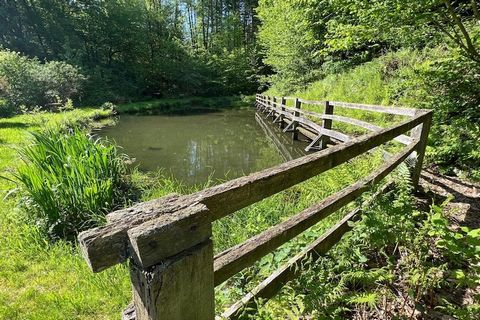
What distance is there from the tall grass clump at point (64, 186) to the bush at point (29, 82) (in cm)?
1413

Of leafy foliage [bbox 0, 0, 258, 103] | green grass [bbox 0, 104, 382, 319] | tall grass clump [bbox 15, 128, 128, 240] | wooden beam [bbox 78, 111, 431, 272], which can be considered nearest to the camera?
wooden beam [bbox 78, 111, 431, 272]

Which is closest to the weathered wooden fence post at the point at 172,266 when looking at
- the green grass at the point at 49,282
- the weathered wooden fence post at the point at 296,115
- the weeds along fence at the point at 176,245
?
the weeds along fence at the point at 176,245

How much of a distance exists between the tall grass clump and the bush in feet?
46.4

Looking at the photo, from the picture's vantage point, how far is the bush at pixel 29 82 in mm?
16281

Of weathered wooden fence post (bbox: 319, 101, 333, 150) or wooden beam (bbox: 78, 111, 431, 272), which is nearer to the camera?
wooden beam (bbox: 78, 111, 431, 272)

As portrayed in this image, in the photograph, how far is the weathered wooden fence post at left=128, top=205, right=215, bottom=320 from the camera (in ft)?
2.81

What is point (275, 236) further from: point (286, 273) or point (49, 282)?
point (49, 282)

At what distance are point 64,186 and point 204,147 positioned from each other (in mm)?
6687

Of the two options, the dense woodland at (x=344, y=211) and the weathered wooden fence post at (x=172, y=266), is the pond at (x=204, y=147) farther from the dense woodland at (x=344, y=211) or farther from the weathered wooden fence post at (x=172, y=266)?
the weathered wooden fence post at (x=172, y=266)

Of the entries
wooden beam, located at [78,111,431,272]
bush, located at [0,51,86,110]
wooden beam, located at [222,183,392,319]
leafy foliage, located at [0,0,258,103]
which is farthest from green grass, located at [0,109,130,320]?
leafy foliage, located at [0,0,258,103]

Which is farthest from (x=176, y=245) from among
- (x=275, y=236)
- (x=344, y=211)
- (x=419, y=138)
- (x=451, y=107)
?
(x=451, y=107)

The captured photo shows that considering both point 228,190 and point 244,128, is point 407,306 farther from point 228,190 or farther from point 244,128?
point 244,128

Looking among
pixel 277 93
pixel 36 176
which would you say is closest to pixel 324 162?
pixel 36 176

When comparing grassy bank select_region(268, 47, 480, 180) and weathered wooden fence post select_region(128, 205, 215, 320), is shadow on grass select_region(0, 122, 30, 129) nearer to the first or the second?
grassy bank select_region(268, 47, 480, 180)
